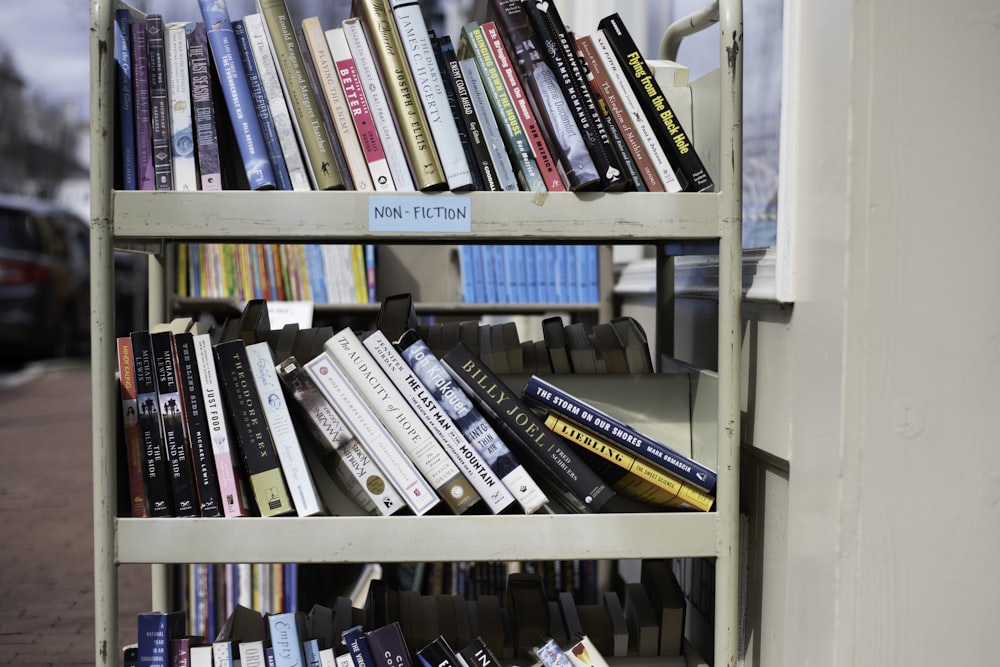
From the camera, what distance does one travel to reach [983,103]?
3.03 ft

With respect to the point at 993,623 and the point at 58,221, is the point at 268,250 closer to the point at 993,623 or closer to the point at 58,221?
the point at 993,623

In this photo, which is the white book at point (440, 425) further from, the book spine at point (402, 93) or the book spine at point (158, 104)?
the book spine at point (158, 104)

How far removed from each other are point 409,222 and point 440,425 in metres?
0.26

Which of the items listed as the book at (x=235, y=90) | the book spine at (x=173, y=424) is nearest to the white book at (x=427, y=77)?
the book at (x=235, y=90)

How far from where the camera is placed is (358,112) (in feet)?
3.67

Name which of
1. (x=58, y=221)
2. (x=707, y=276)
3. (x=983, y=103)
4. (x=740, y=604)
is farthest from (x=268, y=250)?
(x=58, y=221)

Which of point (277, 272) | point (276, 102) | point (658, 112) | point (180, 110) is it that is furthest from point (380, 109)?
point (277, 272)

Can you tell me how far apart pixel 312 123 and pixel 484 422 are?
0.43m

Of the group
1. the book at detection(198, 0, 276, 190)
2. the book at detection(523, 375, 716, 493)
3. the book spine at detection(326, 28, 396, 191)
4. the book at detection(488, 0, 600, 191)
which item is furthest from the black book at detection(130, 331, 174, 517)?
the book at detection(488, 0, 600, 191)

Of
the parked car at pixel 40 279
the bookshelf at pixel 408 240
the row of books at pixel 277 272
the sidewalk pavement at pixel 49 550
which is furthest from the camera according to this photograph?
the parked car at pixel 40 279

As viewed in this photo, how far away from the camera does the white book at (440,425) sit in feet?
3.70

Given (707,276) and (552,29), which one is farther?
(707,276)

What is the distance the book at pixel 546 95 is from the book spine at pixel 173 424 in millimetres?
551

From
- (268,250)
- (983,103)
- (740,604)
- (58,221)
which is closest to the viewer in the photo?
(983,103)
